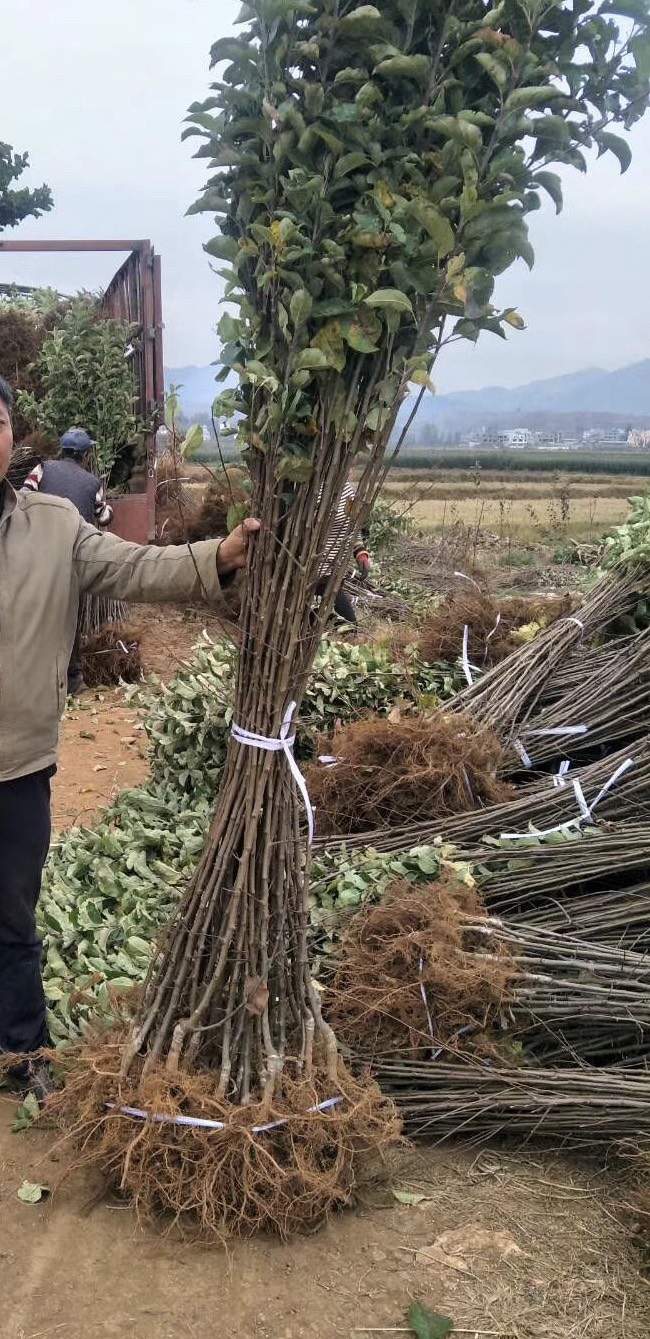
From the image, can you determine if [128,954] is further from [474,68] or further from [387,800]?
[474,68]

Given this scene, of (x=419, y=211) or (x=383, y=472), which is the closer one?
(x=419, y=211)

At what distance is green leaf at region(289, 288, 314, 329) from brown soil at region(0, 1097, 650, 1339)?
206cm

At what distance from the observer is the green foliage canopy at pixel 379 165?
1.98m

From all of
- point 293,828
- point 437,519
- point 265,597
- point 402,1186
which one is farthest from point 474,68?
point 437,519

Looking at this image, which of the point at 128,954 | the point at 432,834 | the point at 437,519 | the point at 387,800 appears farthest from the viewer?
the point at 437,519

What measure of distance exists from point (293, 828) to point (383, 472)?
→ 908 millimetres

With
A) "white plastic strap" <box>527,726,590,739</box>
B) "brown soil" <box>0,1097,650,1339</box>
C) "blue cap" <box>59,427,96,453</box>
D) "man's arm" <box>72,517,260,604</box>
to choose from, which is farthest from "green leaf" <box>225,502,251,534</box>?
"blue cap" <box>59,427,96,453</box>

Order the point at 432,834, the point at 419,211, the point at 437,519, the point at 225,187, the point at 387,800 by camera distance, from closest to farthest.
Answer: the point at 419,211 < the point at 225,187 < the point at 432,834 < the point at 387,800 < the point at 437,519

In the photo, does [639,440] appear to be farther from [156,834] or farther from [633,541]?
[156,834]

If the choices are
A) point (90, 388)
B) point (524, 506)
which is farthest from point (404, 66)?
point (524, 506)

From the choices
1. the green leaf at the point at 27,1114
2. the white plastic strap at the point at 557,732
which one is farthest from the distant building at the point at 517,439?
the green leaf at the point at 27,1114

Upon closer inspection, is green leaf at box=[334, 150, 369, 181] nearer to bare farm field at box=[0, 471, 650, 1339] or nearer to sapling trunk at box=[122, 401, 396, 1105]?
sapling trunk at box=[122, 401, 396, 1105]

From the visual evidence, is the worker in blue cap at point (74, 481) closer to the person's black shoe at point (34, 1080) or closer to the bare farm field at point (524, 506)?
the person's black shoe at point (34, 1080)

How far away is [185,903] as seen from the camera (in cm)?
246
